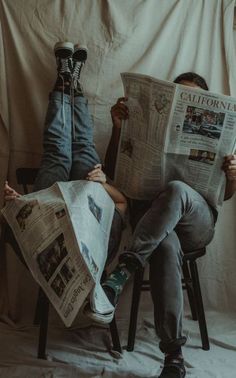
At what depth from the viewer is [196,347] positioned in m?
1.62

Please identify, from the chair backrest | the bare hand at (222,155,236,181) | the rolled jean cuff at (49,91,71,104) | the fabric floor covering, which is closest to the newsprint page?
the bare hand at (222,155,236,181)

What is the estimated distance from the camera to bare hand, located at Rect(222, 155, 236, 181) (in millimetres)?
1437

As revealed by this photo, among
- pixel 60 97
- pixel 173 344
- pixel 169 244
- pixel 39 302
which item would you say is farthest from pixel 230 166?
pixel 39 302

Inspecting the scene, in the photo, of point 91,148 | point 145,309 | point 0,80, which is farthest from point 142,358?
point 0,80

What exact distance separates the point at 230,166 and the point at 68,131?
0.59 m

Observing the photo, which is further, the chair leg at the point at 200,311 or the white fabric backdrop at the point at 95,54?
the white fabric backdrop at the point at 95,54

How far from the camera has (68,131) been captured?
1715 millimetres

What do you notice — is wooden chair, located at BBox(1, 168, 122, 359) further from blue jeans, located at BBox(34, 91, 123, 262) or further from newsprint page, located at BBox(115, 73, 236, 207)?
newsprint page, located at BBox(115, 73, 236, 207)

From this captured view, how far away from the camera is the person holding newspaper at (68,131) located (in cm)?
163

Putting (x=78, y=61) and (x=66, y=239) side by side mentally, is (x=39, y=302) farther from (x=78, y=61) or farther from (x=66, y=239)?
(x=78, y=61)

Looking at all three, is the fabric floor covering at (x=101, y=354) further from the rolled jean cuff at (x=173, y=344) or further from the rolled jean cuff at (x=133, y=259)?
the rolled jean cuff at (x=133, y=259)

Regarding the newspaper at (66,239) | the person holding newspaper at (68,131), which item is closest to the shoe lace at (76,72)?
the person holding newspaper at (68,131)

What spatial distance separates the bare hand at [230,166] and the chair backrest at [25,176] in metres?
0.69

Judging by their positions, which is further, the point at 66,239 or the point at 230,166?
the point at 230,166
